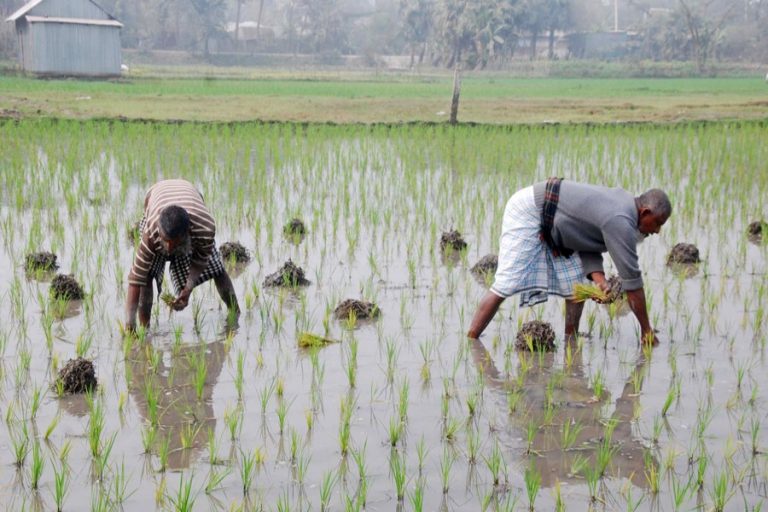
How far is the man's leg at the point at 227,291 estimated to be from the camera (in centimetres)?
501

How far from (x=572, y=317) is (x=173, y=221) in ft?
6.37

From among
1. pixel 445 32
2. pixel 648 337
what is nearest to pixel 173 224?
pixel 648 337

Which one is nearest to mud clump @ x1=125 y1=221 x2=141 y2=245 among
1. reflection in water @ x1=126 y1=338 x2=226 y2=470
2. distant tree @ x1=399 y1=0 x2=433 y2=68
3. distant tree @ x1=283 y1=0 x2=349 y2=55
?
reflection in water @ x1=126 y1=338 x2=226 y2=470

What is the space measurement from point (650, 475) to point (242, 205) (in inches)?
203

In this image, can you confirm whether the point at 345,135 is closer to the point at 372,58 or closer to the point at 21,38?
the point at 21,38

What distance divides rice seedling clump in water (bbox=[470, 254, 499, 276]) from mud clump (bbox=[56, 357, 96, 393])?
2.82 m

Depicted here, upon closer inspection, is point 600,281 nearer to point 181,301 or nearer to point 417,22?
point 181,301

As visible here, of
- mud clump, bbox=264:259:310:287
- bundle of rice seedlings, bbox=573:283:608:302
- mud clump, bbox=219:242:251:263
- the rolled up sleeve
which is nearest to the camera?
the rolled up sleeve

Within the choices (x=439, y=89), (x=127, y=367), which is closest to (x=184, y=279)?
(x=127, y=367)

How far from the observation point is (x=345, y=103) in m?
19.2

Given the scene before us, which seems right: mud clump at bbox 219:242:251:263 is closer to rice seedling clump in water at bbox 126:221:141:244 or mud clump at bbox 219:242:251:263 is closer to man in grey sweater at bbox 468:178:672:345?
rice seedling clump in water at bbox 126:221:141:244

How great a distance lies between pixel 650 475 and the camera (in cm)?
331

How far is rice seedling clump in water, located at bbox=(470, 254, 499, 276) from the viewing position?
621 cm

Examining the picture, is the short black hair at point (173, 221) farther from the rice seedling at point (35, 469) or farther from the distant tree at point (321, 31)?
the distant tree at point (321, 31)
